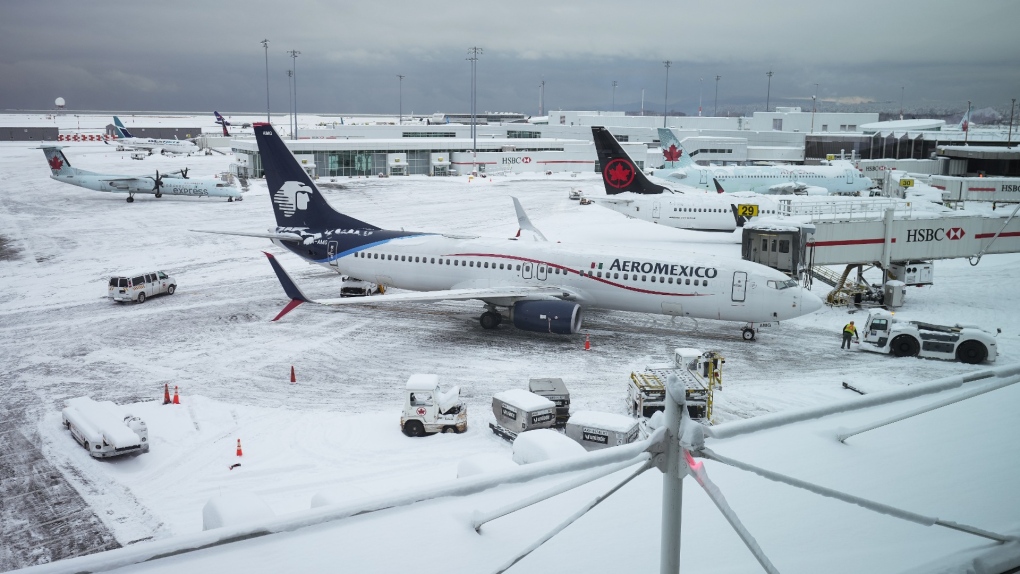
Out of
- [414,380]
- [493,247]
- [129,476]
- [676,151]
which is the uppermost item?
[676,151]

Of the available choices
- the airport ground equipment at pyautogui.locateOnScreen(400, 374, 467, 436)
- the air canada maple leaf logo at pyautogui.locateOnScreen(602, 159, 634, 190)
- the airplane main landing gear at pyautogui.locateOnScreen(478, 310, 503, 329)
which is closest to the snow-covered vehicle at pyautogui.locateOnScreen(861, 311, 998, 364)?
the airplane main landing gear at pyautogui.locateOnScreen(478, 310, 503, 329)

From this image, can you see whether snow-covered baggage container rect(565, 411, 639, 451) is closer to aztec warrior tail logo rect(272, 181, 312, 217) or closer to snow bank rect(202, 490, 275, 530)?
snow bank rect(202, 490, 275, 530)

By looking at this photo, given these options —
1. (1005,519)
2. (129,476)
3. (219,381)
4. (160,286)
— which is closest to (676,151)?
(160,286)

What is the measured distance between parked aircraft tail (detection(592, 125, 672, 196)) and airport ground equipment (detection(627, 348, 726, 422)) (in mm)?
32609

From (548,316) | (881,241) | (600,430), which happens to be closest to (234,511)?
(600,430)

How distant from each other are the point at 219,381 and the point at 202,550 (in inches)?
792

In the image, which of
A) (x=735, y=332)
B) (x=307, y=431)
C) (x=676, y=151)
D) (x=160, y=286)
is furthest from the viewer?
(x=676, y=151)

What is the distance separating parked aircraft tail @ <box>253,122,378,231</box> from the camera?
111 ft

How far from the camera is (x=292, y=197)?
34.1 meters

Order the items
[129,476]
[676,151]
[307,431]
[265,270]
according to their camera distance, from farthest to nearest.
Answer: [676,151] < [265,270] < [307,431] < [129,476]

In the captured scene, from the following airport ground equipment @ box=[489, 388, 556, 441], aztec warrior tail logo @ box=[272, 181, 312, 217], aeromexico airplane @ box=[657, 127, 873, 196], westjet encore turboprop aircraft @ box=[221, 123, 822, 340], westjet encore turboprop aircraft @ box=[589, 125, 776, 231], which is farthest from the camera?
aeromexico airplane @ box=[657, 127, 873, 196]

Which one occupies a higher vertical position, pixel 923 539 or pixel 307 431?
Result: pixel 923 539

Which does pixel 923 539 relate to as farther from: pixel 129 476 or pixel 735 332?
pixel 735 332

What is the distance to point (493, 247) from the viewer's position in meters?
30.8
